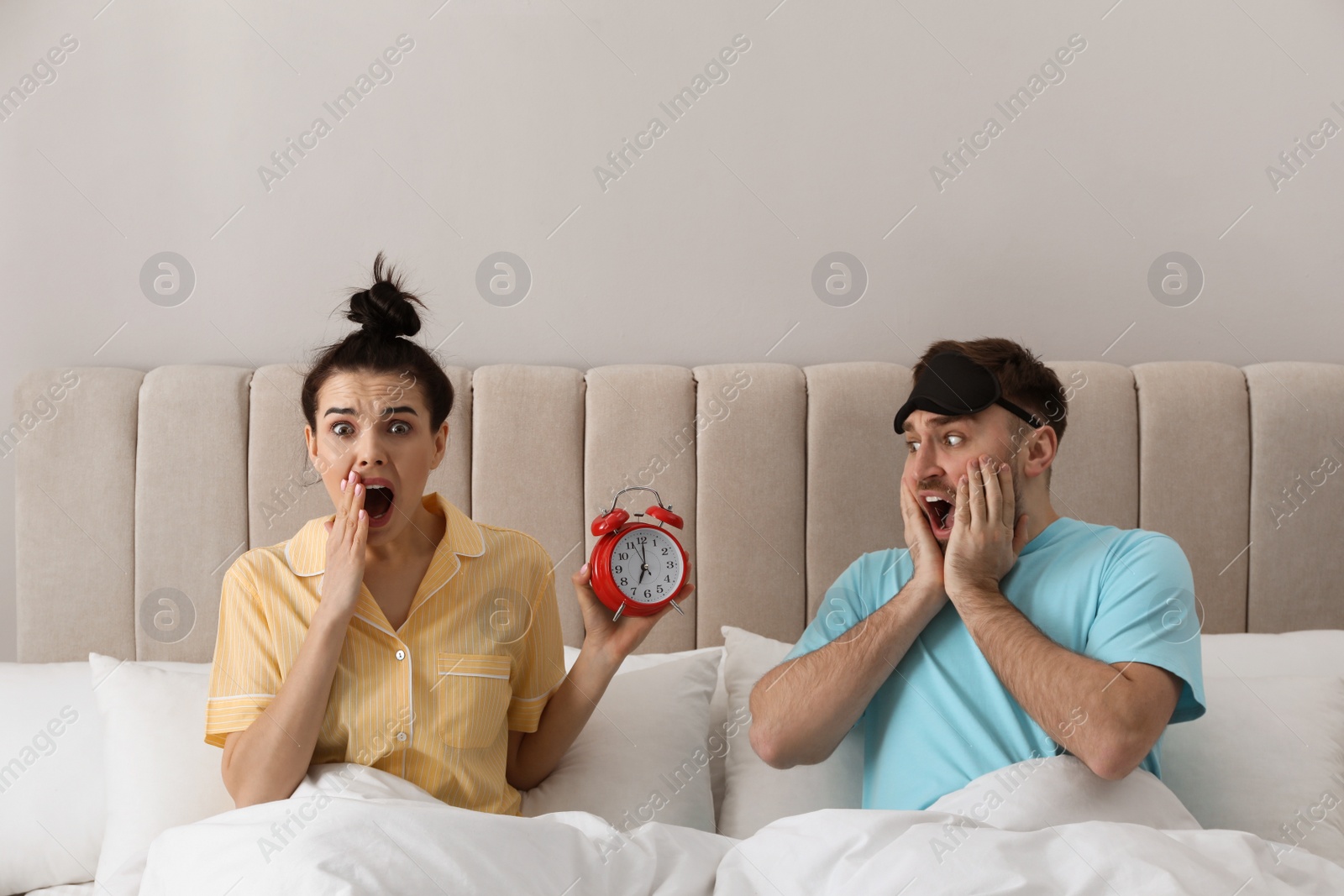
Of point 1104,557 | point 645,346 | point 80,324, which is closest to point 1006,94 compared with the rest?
point 645,346

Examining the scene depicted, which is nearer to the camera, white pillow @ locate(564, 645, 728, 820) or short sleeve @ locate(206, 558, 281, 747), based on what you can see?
short sleeve @ locate(206, 558, 281, 747)

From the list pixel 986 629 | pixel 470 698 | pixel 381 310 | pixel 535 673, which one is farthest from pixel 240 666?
pixel 986 629

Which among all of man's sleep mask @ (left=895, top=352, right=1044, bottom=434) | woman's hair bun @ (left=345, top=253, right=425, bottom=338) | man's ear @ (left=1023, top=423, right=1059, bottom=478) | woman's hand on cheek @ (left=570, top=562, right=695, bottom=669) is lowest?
woman's hand on cheek @ (left=570, top=562, right=695, bottom=669)

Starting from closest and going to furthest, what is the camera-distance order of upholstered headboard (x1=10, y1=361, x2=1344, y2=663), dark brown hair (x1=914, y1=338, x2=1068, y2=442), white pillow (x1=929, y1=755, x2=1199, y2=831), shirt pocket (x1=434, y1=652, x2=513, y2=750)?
white pillow (x1=929, y1=755, x2=1199, y2=831) < shirt pocket (x1=434, y1=652, x2=513, y2=750) < dark brown hair (x1=914, y1=338, x2=1068, y2=442) < upholstered headboard (x1=10, y1=361, x2=1344, y2=663)

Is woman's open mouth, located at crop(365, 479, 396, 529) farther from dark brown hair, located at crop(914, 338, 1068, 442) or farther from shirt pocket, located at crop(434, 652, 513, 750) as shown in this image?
dark brown hair, located at crop(914, 338, 1068, 442)

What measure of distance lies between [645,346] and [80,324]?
1.17 m

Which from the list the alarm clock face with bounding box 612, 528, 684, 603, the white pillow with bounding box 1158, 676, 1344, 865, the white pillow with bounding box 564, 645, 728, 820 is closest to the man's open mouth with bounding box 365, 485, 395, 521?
the alarm clock face with bounding box 612, 528, 684, 603

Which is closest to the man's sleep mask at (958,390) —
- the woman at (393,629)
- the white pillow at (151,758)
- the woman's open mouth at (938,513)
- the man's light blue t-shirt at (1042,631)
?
the woman's open mouth at (938,513)

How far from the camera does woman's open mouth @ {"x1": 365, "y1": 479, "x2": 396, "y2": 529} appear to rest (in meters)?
1.42

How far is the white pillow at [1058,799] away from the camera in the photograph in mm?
1275

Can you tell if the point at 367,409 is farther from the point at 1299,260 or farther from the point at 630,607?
the point at 1299,260

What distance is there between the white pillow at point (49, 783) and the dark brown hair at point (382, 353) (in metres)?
0.67

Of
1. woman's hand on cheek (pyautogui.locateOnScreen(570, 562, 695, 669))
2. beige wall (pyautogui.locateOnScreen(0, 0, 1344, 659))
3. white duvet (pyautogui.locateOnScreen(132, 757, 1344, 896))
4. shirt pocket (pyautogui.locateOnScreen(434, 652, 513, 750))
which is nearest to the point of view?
white duvet (pyautogui.locateOnScreen(132, 757, 1344, 896))

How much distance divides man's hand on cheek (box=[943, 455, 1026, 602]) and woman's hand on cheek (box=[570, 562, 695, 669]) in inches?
16.3
